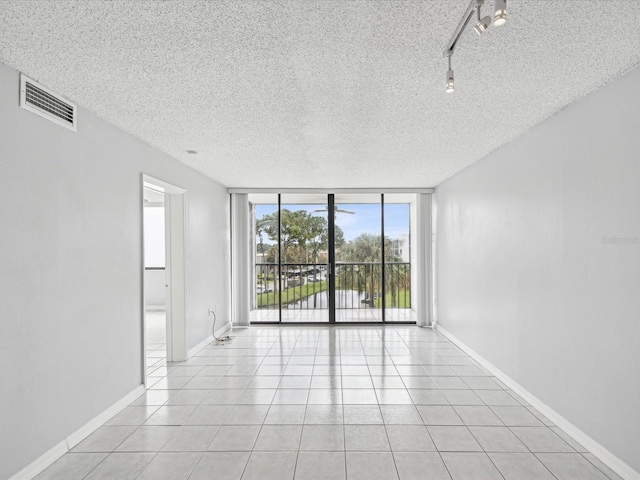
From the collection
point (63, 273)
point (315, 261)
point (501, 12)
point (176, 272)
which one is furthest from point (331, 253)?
point (501, 12)

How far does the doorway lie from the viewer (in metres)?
6.53

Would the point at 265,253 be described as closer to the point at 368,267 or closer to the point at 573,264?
the point at 368,267

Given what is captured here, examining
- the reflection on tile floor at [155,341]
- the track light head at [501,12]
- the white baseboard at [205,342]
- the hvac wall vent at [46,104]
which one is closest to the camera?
the track light head at [501,12]

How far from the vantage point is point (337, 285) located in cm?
669

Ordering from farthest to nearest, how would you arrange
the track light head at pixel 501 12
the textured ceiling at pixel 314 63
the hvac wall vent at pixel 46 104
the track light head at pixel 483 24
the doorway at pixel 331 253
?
the doorway at pixel 331 253, the hvac wall vent at pixel 46 104, the textured ceiling at pixel 314 63, the track light head at pixel 483 24, the track light head at pixel 501 12

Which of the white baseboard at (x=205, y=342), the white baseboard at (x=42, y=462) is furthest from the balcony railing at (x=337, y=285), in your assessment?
the white baseboard at (x=42, y=462)

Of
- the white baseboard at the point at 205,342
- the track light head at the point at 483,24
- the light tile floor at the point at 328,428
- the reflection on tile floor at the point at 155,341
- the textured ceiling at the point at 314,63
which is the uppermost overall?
the textured ceiling at the point at 314,63

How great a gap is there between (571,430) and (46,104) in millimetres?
4208

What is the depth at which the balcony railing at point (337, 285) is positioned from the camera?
6633 millimetres

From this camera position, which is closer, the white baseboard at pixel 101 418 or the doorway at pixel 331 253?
the white baseboard at pixel 101 418

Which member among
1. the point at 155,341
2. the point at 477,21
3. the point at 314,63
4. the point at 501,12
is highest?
the point at 314,63

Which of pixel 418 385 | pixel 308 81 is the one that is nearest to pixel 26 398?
pixel 308 81

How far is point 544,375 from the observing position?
299 cm

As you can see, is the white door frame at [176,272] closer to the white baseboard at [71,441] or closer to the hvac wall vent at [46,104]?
the white baseboard at [71,441]
